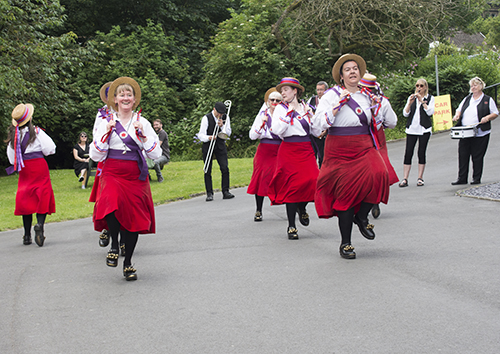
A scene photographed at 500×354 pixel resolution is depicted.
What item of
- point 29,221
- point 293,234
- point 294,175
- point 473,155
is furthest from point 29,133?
point 473,155

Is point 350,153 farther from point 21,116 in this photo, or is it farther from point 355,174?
point 21,116

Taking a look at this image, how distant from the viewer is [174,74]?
27922 millimetres

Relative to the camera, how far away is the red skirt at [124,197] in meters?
5.87

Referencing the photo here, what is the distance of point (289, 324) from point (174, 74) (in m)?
24.5

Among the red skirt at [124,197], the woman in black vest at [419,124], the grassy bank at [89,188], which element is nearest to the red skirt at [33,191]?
the grassy bank at [89,188]

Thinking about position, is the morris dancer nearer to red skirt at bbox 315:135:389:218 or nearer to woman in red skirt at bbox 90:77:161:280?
red skirt at bbox 315:135:389:218

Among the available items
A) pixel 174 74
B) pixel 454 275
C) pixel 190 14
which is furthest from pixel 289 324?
pixel 190 14

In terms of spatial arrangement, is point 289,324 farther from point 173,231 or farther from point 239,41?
point 239,41

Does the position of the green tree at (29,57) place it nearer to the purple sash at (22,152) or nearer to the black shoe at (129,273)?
the purple sash at (22,152)

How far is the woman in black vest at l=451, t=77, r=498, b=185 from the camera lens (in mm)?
11523

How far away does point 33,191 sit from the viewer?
28.4 feet

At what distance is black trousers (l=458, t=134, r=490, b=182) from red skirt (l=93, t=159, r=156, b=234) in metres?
7.60

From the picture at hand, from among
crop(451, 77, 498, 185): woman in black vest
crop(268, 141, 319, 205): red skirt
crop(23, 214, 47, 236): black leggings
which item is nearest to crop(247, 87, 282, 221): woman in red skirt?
crop(268, 141, 319, 205): red skirt

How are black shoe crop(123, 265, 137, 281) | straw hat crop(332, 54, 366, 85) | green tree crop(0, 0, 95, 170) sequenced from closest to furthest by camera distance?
black shoe crop(123, 265, 137, 281) → straw hat crop(332, 54, 366, 85) → green tree crop(0, 0, 95, 170)
